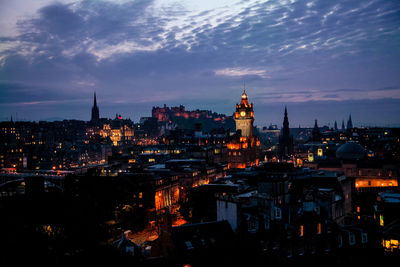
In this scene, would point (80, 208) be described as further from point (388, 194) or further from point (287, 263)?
point (388, 194)

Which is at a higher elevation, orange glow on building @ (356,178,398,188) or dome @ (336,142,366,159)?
dome @ (336,142,366,159)

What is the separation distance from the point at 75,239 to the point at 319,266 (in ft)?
75.9

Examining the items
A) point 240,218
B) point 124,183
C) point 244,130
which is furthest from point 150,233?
point 244,130

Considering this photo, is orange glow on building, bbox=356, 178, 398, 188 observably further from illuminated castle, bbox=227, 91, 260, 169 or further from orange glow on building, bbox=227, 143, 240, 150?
orange glow on building, bbox=227, 143, 240, 150

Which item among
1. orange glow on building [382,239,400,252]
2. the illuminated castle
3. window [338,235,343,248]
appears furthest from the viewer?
the illuminated castle

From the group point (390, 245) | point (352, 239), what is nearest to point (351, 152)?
point (390, 245)

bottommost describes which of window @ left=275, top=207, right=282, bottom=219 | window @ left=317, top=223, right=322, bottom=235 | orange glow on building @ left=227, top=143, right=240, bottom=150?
window @ left=317, top=223, right=322, bottom=235

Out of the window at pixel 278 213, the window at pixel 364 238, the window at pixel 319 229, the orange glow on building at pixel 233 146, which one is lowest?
the window at pixel 364 238

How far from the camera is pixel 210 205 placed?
61.1 meters

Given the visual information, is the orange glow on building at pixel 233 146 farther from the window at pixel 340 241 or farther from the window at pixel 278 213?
the window at pixel 278 213

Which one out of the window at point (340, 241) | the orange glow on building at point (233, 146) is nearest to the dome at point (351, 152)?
the orange glow on building at point (233, 146)

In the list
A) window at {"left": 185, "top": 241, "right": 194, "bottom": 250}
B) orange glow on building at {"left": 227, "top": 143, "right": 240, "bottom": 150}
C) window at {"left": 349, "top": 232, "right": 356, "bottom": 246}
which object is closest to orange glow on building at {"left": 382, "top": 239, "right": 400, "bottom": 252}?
window at {"left": 349, "top": 232, "right": 356, "bottom": 246}

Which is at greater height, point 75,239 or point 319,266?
A: point 75,239

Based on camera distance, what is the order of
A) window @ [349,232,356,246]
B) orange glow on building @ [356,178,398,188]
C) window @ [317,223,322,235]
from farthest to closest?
orange glow on building @ [356,178,398,188] < window @ [349,232,356,246] < window @ [317,223,322,235]
